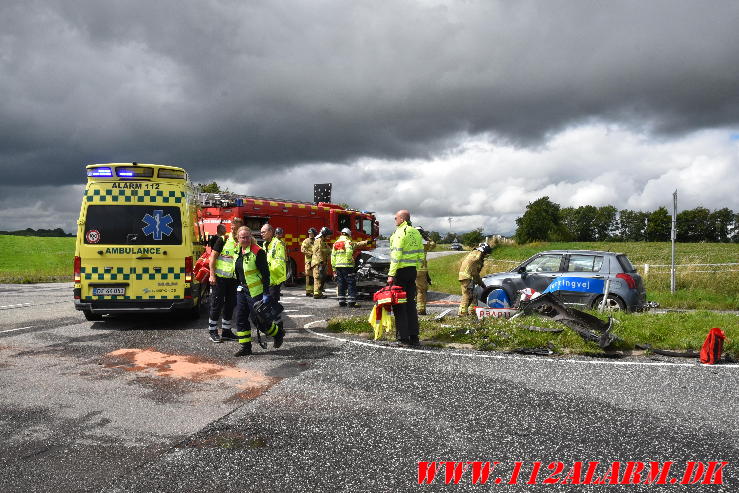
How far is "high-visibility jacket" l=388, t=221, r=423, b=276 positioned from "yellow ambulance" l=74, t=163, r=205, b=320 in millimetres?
3850

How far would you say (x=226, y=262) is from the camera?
25.6 feet

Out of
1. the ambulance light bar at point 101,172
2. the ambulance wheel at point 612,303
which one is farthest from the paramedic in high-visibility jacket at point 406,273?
the ambulance light bar at point 101,172

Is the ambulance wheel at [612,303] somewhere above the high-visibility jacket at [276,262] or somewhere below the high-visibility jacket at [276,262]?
below

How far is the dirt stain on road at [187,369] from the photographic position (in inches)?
221

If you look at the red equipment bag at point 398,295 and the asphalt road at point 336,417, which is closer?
the asphalt road at point 336,417

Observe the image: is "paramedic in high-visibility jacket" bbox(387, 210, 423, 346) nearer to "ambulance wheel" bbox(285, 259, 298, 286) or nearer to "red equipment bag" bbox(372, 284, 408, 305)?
"red equipment bag" bbox(372, 284, 408, 305)

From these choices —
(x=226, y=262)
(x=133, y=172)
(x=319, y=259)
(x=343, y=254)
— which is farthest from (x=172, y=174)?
(x=319, y=259)

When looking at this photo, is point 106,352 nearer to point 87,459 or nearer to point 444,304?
point 87,459

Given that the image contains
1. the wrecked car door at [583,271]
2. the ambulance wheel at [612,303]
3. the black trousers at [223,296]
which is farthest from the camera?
the wrecked car door at [583,271]

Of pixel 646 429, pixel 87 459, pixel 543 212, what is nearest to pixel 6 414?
pixel 87 459

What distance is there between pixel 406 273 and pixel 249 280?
7.36ft

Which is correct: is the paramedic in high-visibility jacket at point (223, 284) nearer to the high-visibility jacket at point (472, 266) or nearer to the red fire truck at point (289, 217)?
the high-visibility jacket at point (472, 266)

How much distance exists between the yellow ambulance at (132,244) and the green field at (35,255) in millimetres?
17876

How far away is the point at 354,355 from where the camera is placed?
6.98m
